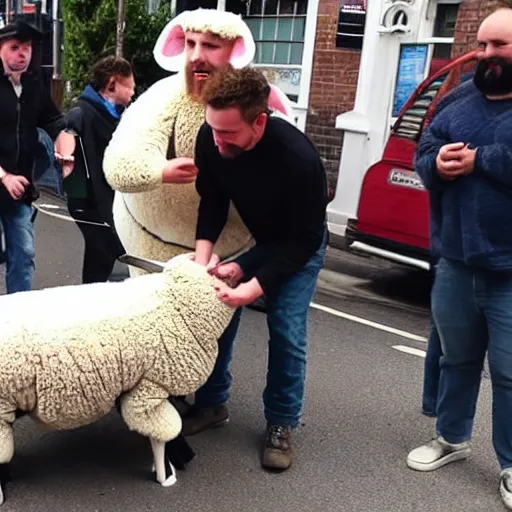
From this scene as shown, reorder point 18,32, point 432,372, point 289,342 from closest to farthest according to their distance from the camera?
point 289,342 < point 432,372 < point 18,32

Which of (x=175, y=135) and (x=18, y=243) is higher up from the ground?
(x=175, y=135)

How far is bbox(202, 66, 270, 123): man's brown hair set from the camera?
261cm

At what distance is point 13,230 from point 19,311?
1932 mm

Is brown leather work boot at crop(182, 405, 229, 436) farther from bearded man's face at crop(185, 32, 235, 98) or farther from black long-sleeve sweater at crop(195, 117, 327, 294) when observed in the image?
bearded man's face at crop(185, 32, 235, 98)

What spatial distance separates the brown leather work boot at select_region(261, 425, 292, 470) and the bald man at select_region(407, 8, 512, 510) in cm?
69

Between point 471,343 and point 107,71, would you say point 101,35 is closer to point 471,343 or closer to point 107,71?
point 107,71

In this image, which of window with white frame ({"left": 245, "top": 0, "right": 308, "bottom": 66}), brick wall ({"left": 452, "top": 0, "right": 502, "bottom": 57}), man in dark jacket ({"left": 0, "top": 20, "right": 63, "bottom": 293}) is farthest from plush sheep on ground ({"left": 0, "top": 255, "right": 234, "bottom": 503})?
window with white frame ({"left": 245, "top": 0, "right": 308, "bottom": 66})

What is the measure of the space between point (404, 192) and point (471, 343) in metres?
2.97

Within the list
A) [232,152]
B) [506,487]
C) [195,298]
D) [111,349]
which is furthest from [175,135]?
[506,487]

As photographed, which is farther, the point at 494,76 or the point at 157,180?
the point at 157,180

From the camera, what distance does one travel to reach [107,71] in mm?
4941

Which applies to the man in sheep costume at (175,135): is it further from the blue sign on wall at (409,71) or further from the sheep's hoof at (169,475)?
the blue sign on wall at (409,71)

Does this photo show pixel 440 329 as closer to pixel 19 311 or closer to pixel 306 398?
pixel 306 398

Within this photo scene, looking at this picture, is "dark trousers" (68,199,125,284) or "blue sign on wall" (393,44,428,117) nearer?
"dark trousers" (68,199,125,284)
